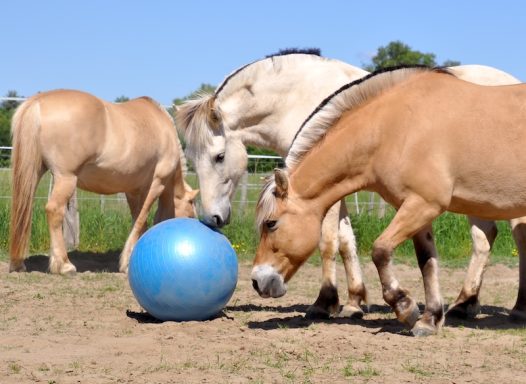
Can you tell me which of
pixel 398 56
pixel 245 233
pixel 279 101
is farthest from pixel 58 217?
pixel 398 56

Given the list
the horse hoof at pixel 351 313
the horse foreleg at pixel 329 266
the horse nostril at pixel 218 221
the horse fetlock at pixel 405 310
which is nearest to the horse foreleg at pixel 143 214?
the horse nostril at pixel 218 221

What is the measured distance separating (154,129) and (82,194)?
13.2 ft

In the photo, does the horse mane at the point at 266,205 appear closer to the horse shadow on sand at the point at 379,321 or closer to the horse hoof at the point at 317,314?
the horse shadow on sand at the point at 379,321

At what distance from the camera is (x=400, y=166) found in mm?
5930

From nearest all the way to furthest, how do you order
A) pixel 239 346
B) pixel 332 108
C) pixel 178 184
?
1. pixel 239 346
2. pixel 332 108
3. pixel 178 184

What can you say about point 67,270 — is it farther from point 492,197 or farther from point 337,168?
→ point 492,197

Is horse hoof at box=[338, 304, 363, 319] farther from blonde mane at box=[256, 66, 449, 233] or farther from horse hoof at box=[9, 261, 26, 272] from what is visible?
horse hoof at box=[9, 261, 26, 272]

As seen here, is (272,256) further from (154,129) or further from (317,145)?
(154,129)

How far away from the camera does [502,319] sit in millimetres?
7270

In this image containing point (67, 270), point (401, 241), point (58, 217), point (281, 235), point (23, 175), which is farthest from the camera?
point (58, 217)

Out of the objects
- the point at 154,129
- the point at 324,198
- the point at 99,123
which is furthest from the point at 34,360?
the point at 154,129

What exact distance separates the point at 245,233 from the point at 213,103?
5.36 metres

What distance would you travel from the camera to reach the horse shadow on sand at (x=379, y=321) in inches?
256

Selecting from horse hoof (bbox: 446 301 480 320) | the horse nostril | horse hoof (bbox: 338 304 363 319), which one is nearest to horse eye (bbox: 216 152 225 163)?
the horse nostril
